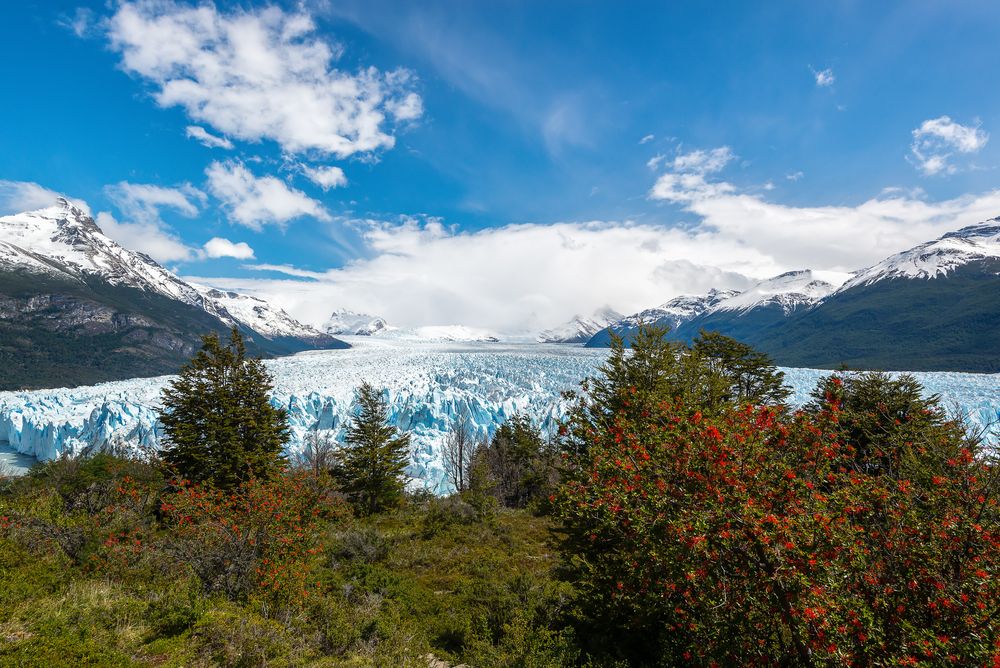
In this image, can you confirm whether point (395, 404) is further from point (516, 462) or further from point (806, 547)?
point (806, 547)

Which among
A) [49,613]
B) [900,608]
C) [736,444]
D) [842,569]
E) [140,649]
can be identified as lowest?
[140,649]

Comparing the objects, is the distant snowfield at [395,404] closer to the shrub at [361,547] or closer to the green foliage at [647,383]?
the shrub at [361,547]

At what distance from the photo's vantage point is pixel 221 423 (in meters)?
20.4

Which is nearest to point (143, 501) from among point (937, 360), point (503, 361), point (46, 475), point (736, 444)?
point (46, 475)

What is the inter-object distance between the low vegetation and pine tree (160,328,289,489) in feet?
12.2

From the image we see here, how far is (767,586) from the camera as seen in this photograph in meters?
5.02

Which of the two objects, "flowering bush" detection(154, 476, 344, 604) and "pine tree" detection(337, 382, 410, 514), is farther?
"pine tree" detection(337, 382, 410, 514)

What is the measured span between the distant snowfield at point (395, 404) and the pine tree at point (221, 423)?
770 inches

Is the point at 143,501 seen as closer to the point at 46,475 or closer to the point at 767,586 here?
the point at 46,475

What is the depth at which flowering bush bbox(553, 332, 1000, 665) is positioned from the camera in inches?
181

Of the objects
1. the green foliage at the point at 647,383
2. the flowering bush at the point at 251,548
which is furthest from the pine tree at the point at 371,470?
the flowering bush at the point at 251,548

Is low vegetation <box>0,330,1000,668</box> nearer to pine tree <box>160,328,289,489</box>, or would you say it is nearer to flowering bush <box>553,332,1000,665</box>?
flowering bush <box>553,332,1000,665</box>

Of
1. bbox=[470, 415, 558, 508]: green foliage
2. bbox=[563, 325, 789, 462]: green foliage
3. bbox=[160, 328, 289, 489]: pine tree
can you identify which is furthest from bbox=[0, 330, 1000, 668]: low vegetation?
bbox=[470, 415, 558, 508]: green foliage

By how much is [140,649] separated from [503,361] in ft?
193
